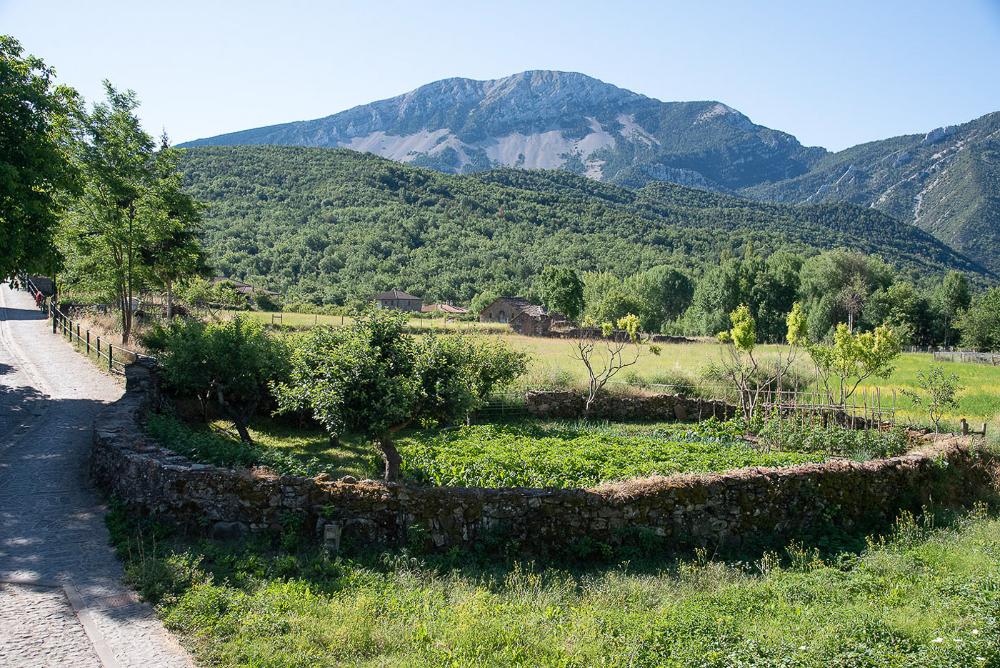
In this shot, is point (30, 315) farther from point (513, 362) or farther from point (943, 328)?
point (943, 328)

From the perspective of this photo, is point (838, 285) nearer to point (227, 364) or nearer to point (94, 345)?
point (94, 345)

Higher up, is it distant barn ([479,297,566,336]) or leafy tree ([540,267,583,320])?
leafy tree ([540,267,583,320])

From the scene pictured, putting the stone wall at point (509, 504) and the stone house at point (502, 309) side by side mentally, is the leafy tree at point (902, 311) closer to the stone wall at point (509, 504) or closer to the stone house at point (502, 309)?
the stone house at point (502, 309)

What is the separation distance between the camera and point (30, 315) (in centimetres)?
3728

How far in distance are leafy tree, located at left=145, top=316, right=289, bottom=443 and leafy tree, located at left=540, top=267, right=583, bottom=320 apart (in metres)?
73.0

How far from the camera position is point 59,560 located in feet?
28.8

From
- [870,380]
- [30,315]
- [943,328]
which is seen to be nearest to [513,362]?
[870,380]

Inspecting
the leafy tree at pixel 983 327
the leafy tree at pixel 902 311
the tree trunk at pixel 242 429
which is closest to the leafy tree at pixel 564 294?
the leafy tree at pixel 902 311

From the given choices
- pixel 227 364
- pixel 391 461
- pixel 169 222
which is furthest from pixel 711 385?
pixel 169 222

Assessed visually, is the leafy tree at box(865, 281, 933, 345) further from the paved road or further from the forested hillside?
the paved road

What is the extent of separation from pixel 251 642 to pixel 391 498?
3.23m

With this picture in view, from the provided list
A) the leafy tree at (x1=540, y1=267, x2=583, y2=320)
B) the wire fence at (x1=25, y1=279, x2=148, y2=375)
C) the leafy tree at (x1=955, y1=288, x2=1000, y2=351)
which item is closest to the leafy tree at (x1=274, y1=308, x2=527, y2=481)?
the wire fence at (x1=25, y1=279, x2=148, y2=375)

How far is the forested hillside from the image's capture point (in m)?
115

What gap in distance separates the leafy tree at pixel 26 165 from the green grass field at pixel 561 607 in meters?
9.20
